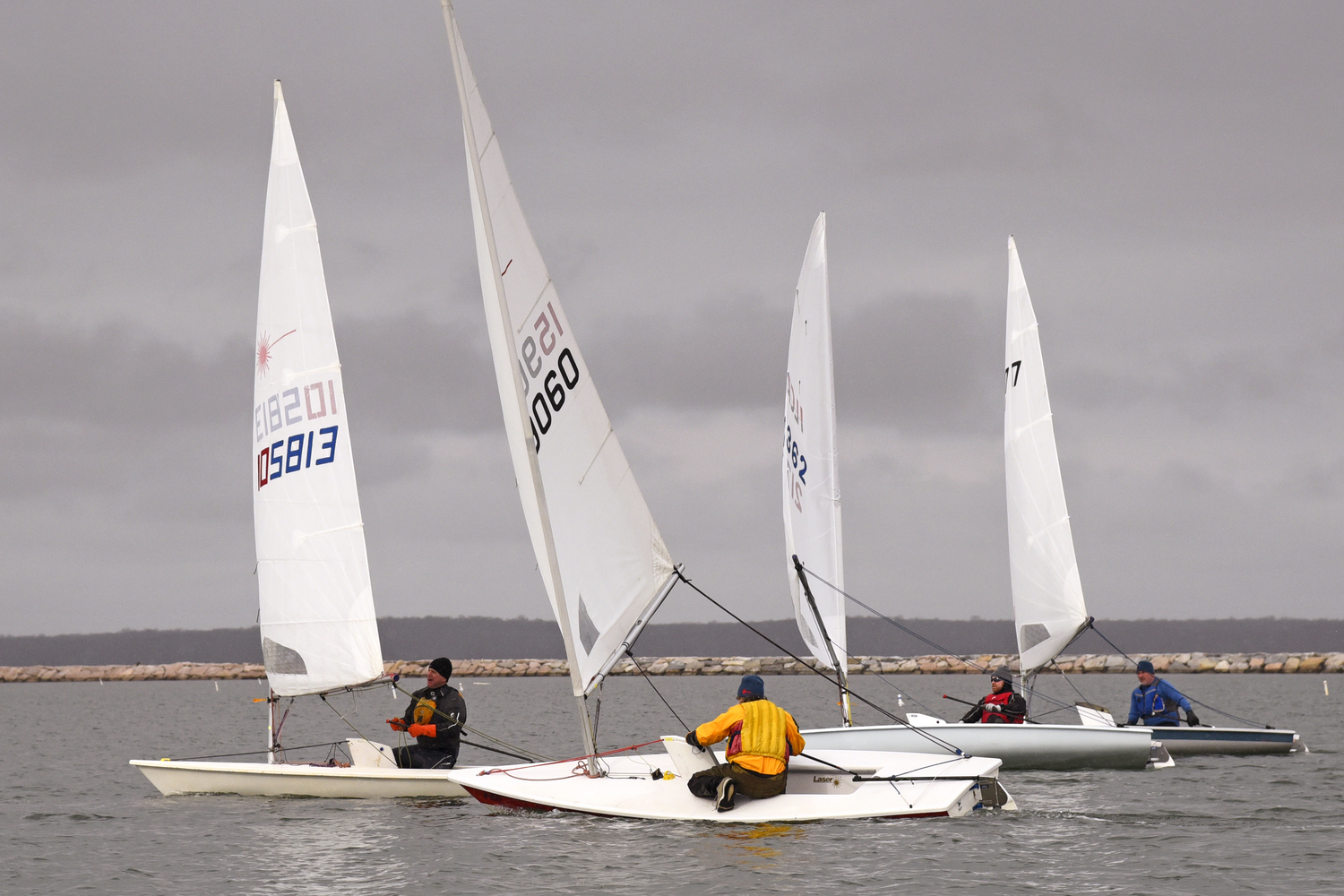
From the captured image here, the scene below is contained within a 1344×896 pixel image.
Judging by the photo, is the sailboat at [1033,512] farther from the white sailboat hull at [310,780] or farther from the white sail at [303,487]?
the white sail at [303,487]

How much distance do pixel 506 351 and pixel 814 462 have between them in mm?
8733

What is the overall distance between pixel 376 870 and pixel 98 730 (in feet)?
105

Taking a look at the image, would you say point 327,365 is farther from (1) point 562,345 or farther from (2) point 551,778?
(2) point 551,778

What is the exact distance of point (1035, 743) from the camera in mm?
19750

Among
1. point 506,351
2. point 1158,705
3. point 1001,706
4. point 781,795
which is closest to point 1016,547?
point 1158,705

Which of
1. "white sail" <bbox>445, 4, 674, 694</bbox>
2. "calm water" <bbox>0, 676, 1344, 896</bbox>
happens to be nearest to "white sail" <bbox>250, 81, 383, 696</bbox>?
"calm water" <bbox>0, 676, 1344, 896</bbox>

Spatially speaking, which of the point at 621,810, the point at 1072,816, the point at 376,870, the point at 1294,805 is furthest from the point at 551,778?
the point at 1294,805

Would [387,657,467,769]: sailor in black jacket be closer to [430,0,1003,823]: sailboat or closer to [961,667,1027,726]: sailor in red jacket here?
[430,0,1003,823]: sailboat

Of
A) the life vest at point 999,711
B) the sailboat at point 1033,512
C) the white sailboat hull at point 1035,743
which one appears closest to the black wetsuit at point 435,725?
the white sailboat hull at point 1035,743

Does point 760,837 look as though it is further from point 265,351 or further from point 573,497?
point 265,351

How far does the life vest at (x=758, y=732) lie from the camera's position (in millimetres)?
13695

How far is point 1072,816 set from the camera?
50.4 ft

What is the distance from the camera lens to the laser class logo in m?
18.2

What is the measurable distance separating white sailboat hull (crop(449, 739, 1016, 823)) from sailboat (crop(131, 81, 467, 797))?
10.9 feet
